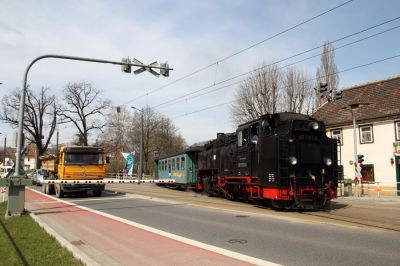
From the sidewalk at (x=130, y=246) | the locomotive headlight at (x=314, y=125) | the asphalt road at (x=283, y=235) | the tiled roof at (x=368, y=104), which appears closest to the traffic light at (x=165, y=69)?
the asphalt road at (x=283, y=235)

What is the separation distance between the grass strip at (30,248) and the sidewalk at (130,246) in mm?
252

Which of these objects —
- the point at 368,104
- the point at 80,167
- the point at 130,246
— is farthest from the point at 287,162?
the point at 368,104

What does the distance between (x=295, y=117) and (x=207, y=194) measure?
33.0 feet

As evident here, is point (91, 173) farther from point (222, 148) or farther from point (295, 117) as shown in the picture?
point (295, 117)

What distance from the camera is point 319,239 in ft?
30.9

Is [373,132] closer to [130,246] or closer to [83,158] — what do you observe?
[83,158]

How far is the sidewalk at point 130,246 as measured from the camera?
7754 millimetres

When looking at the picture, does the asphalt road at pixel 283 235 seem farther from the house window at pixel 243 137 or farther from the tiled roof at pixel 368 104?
the tiled roof at pixel 368 104

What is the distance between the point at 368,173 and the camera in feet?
96.7

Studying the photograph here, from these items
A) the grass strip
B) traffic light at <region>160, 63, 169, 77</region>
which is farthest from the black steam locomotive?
the grass strip

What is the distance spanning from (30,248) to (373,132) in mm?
26188

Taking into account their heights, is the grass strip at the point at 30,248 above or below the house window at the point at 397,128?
below

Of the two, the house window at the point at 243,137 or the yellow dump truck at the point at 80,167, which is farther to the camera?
the yellow dump truck at the point at 80,167

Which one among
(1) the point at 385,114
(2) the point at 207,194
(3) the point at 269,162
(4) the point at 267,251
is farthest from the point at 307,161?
(1) the point at 385,114
